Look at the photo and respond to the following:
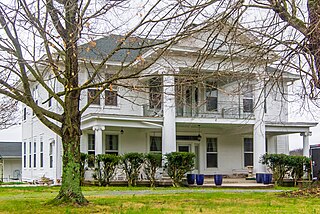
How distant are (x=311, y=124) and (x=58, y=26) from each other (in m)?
18.5

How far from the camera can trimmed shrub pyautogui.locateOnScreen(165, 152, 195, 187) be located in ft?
67.3

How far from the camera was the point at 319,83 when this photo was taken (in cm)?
1058

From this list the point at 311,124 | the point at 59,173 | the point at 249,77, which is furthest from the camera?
the point at 311,124

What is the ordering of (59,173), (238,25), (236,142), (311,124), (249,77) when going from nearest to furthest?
1. (238,25)
2. (249,77)
3. (59,173)
4. (311,124)
5. (236,142)

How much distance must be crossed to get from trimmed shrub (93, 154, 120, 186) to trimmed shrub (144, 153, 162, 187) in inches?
53.2

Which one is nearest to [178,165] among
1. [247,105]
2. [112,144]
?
[112,144]

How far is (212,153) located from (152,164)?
21.4 feet

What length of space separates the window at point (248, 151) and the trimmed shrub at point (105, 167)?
9501 millimetres

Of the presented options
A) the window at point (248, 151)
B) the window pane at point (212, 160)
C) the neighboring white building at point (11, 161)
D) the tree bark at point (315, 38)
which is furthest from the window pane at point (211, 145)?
the neighboring white building at point (11, 161)

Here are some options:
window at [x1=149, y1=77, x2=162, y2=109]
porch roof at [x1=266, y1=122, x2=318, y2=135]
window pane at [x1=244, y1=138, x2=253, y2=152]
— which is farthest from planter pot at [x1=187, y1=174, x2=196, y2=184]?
window pane at [x1=244, y1=138, x2=253, y2=152]

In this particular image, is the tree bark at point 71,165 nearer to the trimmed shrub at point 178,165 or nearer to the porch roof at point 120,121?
the porch roof at point 120,121

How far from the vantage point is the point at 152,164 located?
2089 centimetres

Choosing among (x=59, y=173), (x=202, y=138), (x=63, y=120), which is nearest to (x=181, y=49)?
(x=202, y=138)

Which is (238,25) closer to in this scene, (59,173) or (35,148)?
(59,173)
